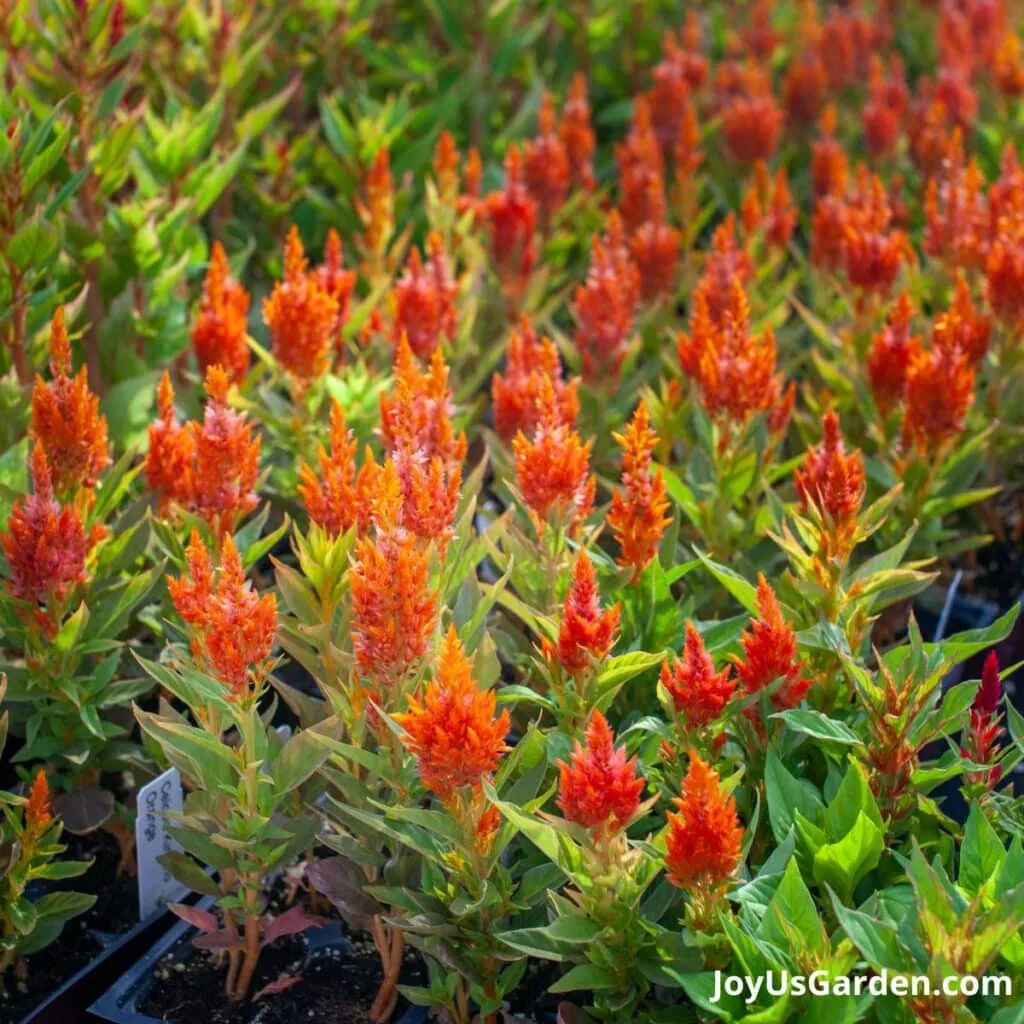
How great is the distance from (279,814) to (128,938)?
394 mm

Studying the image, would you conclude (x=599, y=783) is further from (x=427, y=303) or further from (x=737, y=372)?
(x=427, y=303)

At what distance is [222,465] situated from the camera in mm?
2160

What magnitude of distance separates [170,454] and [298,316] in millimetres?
383

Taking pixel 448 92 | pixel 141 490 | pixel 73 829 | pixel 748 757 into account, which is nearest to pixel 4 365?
pixel 141 490

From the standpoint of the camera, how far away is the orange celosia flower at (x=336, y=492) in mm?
2055

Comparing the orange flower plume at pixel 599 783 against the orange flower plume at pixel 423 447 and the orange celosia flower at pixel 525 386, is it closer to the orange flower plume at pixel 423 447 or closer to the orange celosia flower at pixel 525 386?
the orange flower plume at pixel 423 447

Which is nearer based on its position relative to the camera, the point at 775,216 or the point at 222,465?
the point at 222,465

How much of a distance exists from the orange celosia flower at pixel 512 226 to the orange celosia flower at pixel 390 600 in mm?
1589

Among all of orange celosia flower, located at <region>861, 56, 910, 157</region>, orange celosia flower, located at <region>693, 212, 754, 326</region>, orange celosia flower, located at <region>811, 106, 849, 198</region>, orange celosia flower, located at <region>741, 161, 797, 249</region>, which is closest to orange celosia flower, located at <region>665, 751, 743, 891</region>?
orange celosia flower, located at <region>693, 212, 754, 326</region>

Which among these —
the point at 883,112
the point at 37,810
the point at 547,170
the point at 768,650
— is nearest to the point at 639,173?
the point at 547,170

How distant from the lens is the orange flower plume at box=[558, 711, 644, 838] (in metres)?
1.63

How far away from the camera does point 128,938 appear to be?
7.38 feet

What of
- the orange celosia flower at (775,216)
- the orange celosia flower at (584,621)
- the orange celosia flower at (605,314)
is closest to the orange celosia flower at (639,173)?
the orange celosia flower at (775,216)

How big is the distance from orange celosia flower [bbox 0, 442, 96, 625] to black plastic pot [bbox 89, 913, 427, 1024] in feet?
1.83
